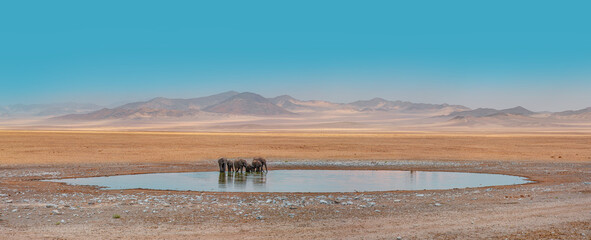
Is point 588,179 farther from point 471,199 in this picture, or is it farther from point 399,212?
point 399,212

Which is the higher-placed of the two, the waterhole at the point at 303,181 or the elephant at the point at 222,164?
the elephant at the point at 222,164

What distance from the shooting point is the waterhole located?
67.1 feet

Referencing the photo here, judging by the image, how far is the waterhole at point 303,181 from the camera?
20.4 metres

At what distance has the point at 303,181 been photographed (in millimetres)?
22656

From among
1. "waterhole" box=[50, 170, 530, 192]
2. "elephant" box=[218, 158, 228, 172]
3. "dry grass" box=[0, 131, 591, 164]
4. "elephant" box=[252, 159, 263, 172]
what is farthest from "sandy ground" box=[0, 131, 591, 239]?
"dry grass" box=[0, 131, 591, 164]

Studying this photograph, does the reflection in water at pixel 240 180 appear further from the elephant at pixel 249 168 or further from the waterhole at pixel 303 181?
the elephant at pixel 249 168

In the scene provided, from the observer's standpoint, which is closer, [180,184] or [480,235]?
[480,235]

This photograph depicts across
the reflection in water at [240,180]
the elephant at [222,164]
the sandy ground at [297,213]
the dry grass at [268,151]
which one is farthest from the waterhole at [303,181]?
the dry grass at [268,151]

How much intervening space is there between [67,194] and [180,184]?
4920 mm

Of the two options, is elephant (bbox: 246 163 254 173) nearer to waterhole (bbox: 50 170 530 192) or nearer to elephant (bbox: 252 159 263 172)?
elephant (bbox: 252 159 263 172)

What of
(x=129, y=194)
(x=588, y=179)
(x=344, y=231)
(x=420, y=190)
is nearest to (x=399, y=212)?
(x=344, y=231)

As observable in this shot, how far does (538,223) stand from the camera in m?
12.4

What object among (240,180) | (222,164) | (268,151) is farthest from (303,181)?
(268,151)

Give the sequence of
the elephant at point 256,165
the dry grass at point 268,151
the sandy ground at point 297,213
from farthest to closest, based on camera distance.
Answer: the dry grass at point 268,151 < the elephant at point 256,165 < the sandy ground at point 297,213
